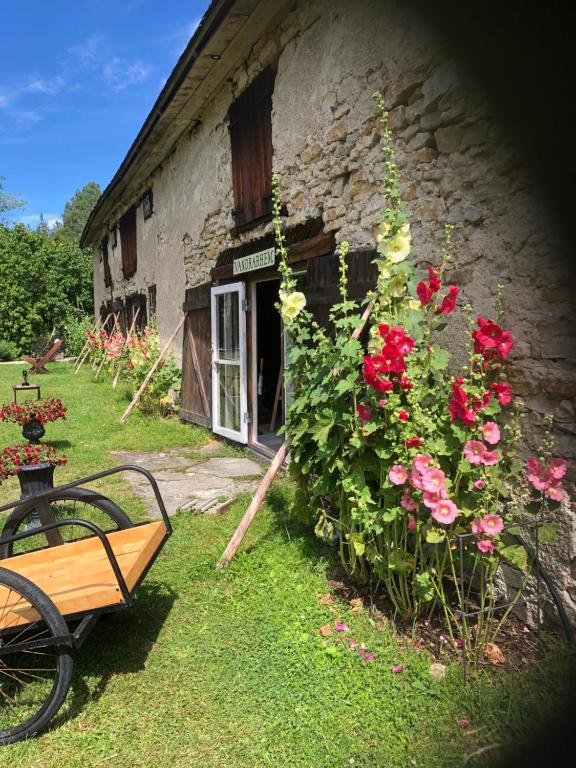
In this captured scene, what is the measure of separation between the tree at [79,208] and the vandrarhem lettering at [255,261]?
5674cm

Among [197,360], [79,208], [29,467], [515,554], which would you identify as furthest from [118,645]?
[79,208]

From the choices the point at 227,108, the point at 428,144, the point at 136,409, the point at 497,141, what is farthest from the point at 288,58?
the point at 136,409

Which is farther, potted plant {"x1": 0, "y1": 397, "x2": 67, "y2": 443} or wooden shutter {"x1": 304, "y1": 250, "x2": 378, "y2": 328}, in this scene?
potted plant {"x1": 0, "y1": 397, "x2": 67, "y2": 443}

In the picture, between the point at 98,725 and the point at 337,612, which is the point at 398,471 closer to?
the point at 337,612

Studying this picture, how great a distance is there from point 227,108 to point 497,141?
4.80 metres

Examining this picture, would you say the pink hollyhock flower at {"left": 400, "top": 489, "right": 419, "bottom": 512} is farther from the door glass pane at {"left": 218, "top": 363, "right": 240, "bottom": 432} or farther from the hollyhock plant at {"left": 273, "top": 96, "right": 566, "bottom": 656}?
the door glass pane at {"left": 218, "top": 363, "right": 240, "bottom": 432}

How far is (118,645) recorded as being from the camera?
282cm

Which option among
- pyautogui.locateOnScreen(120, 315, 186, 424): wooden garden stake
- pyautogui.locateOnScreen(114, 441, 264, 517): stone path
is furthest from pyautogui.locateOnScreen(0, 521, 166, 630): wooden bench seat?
pyautogui.locateOnScreen(120, 315, 186, 424): wooden garden stake

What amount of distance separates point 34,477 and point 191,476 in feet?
6.08

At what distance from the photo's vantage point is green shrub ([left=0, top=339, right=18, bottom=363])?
2123cm

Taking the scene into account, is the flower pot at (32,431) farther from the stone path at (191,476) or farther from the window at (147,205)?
the window at (147,205)

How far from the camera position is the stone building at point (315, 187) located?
2547 mm

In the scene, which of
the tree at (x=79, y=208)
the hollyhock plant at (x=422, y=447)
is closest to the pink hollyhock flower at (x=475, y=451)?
the hollyhock plant at (x=422, y=447)

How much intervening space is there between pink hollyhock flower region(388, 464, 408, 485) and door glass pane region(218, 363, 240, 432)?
14.3ft
